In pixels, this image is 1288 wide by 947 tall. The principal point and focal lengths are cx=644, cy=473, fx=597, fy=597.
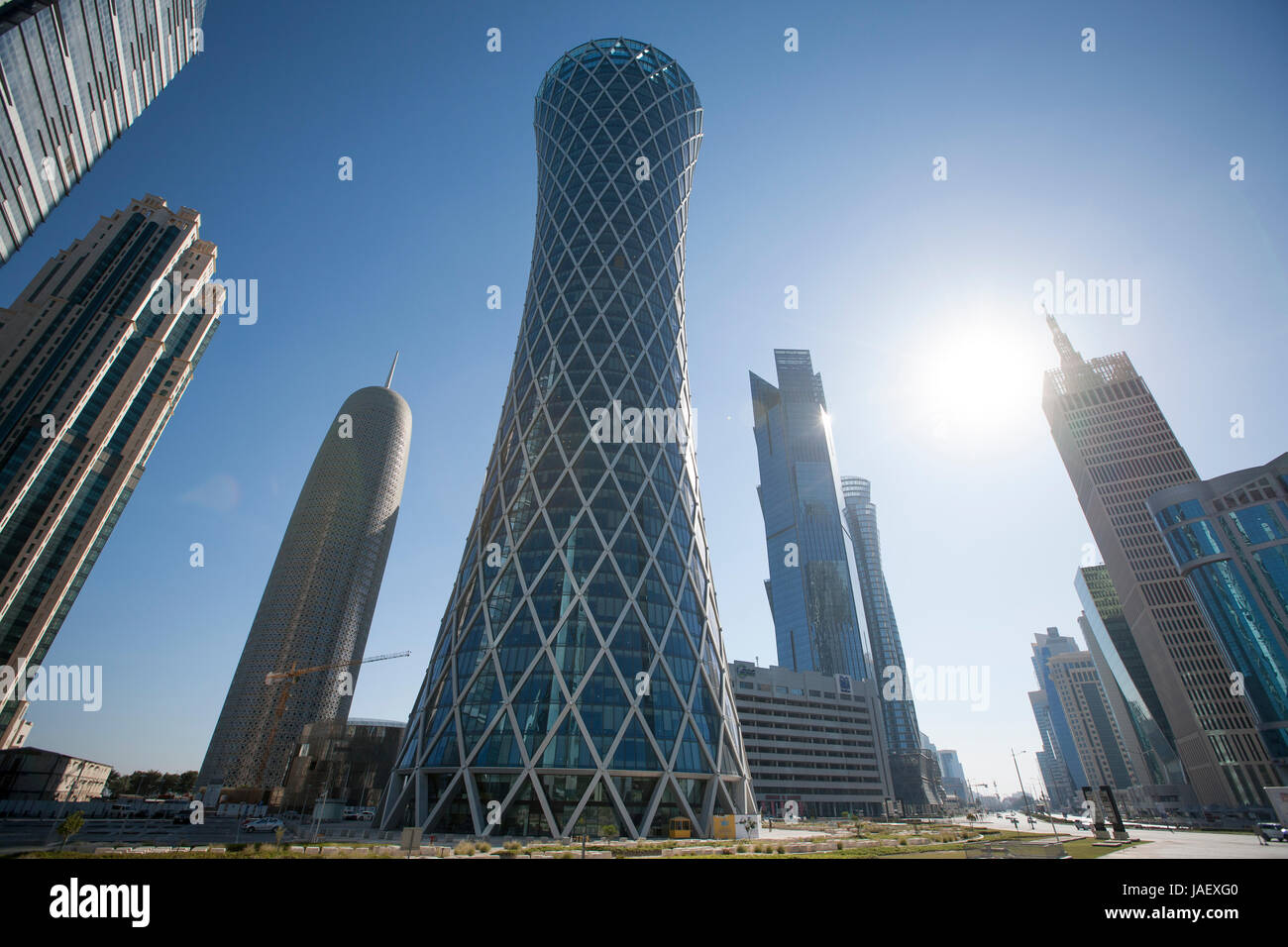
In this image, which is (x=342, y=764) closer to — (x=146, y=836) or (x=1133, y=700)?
(x=146, y=836)

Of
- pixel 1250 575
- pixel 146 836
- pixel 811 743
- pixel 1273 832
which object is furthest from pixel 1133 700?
pixel 146 836

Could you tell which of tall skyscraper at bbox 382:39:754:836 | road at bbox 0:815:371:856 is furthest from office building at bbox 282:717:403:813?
tall skyscraper at bbox 382:39:754:836

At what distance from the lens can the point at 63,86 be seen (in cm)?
5947

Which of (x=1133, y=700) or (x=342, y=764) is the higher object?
(x=1133, y=700)

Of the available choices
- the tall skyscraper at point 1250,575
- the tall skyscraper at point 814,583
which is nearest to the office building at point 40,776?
the tall skyscraper at point 814,583

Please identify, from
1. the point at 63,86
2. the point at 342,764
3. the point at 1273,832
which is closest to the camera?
the point at 1273,832

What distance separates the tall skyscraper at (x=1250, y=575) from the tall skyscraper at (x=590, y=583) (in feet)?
348

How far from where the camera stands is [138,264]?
11956 centimetres

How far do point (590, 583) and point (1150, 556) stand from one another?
148797mm

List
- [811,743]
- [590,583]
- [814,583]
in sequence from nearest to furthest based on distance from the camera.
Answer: [590,583] < [811,743] < [814,583]

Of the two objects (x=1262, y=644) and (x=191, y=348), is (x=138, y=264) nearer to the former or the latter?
(x=191, y=348)

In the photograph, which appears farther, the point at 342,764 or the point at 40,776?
the point at 342,764

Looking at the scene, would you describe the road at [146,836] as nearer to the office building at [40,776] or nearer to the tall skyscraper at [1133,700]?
the office building at [40,776]
